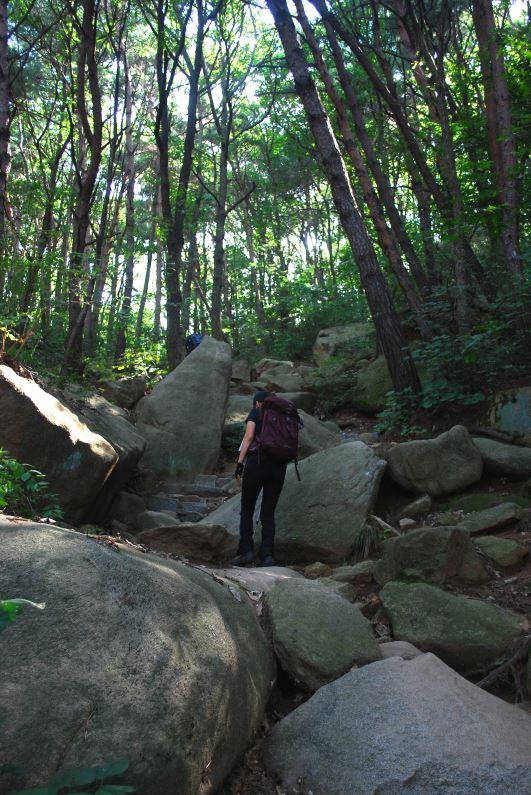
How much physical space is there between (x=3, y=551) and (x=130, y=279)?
18209 millimetres

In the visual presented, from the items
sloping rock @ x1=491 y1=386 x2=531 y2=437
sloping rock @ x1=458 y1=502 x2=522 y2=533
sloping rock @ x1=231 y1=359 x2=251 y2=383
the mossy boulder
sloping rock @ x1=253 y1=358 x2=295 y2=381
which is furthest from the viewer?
sloping rock @ x1=253 y1=358 x2=295 y2=381

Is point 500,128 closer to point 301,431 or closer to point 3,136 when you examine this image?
point 301,431

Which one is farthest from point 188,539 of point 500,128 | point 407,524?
point 500,128

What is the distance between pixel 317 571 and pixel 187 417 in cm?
513

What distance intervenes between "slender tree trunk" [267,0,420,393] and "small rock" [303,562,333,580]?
4.06 m

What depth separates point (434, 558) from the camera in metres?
4.70

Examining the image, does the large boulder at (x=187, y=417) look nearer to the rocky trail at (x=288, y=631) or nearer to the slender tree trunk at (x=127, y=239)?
the slender tree trunk at (x=127, y=239)

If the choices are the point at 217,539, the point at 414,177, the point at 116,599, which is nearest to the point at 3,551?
the point at 116,599

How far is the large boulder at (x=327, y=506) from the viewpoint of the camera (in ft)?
19.6

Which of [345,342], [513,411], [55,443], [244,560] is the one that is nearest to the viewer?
[55,443]

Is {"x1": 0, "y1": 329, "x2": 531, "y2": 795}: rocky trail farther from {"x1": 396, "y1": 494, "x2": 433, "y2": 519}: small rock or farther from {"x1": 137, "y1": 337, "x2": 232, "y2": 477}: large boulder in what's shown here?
{"x1": 137, "y1": 337, "x2": 232, "y2": 477}: large boulder

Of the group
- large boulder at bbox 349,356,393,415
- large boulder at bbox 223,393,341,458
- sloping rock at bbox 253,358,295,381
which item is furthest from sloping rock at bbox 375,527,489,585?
sloping rock at bbox 253,358,295,381

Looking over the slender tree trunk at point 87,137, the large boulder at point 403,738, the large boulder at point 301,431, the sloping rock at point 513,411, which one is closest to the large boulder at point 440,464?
the sloping rock at point 513,411

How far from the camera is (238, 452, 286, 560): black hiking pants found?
5977 mm
